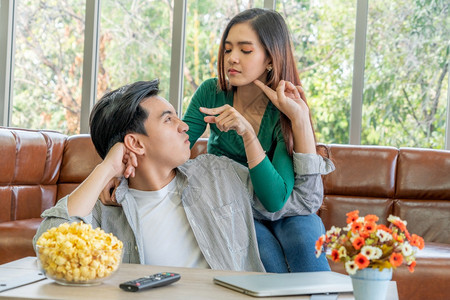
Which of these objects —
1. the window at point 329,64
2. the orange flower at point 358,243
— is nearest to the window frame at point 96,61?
the window at point 329,64


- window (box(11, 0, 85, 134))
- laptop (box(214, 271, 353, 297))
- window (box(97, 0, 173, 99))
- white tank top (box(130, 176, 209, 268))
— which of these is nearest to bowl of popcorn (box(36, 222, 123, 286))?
laptop (box(214, 271, 353, 297))

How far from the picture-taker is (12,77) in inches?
205

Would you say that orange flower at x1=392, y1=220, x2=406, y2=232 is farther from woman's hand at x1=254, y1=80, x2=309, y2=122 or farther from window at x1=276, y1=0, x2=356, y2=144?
window at x1=276, y1=0, x2=356, y2=144

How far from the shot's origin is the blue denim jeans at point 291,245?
80.0 inches

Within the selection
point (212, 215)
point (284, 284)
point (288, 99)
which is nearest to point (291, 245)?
point (212, 215)

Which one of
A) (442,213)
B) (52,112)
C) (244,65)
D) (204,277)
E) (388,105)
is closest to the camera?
(204,277)

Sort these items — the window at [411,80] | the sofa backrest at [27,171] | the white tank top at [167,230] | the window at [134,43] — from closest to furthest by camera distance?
the white tank top at [167,230]
the sofa backrest at [27,171]
the window at [411,80]
the window at [134,43]

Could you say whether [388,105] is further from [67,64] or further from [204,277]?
[204,277]

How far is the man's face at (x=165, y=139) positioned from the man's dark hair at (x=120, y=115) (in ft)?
0.09

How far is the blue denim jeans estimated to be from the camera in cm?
203

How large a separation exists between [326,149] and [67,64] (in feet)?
8.29

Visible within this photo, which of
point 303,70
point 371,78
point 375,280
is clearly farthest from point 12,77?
point 375,280

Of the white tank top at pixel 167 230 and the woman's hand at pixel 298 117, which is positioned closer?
the white tank top at pixel 167 230

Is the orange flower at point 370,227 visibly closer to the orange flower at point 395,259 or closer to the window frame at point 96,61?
the orange flower at point 395,259
